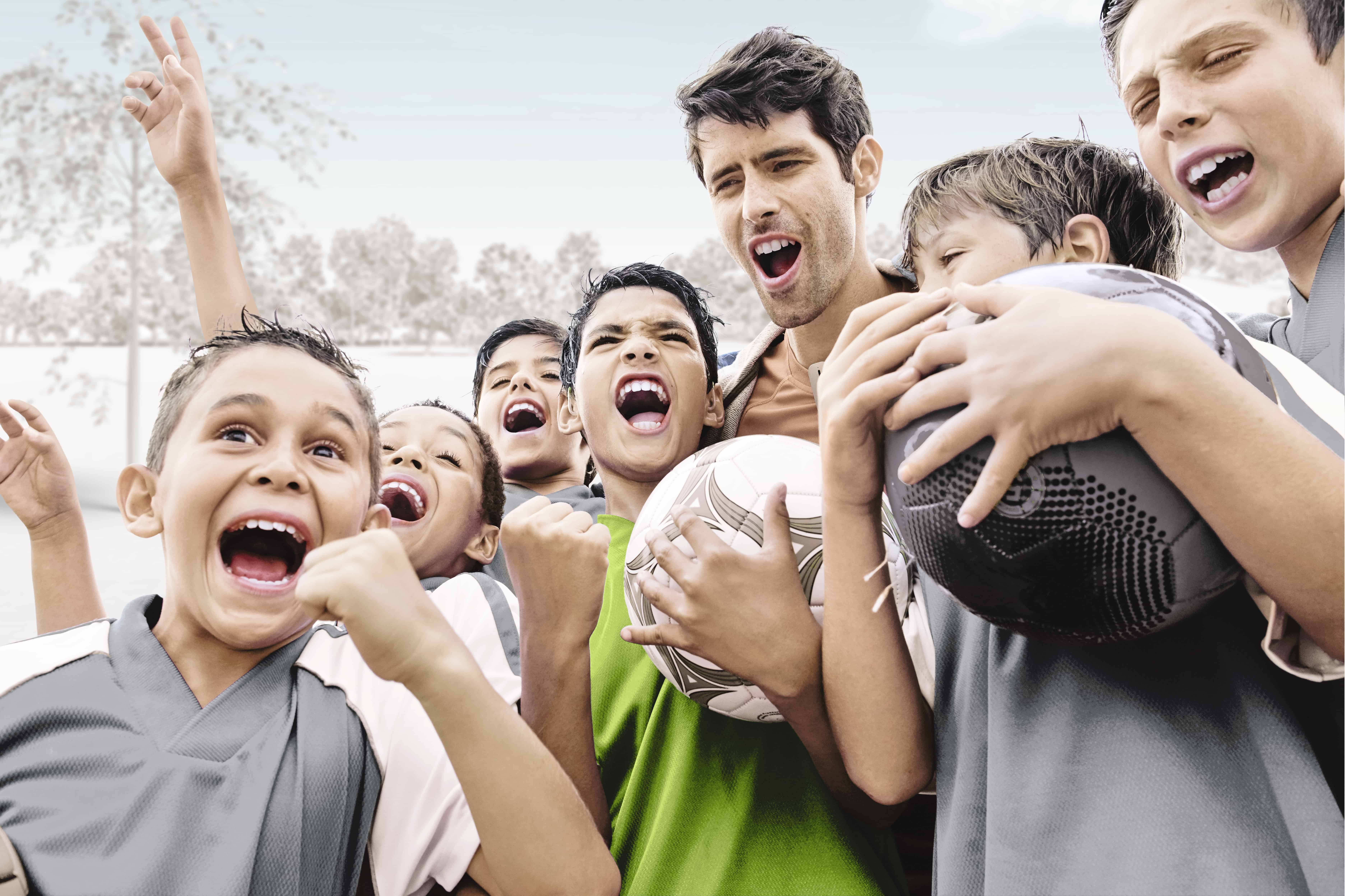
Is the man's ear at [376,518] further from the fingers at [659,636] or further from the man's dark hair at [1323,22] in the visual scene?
the man's dark hair at [1323,22]

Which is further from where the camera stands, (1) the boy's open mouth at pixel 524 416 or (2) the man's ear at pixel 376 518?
(1) the boy's open mouth at pixel 524 416

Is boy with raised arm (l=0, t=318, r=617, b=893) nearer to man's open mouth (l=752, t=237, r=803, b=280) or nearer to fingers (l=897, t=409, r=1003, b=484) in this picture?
fingers (l=897, t=409, r=1003, b=484)

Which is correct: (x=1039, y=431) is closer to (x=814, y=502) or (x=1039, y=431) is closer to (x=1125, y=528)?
(x=1125, y=528)

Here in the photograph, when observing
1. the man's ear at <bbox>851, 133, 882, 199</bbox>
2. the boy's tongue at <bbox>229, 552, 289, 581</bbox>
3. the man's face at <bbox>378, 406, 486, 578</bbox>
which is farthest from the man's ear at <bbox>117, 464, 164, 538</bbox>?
the man's ear at <bbox>851, 133, 882, 199</bbox>

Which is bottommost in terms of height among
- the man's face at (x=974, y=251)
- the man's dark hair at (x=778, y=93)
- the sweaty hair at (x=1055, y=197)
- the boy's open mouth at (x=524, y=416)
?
the boy's open mouth at (x=524, y=416)

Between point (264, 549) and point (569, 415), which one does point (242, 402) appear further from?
point (569, 415)

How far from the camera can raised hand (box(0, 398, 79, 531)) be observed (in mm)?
2719

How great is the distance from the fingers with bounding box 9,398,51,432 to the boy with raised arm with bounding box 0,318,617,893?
944 mm

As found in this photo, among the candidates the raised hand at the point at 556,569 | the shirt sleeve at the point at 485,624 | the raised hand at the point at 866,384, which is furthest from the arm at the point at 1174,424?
the shirt sleeve at the point at 485,624

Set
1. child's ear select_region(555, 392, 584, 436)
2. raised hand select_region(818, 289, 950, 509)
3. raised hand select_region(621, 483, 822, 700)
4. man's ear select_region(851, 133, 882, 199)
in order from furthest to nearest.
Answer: man's ear select_region(851, 133, 882, 199) → child's ear select_region(555, 392, 584, 436) → raised hand select_region(621, 483, 822, 700) → raised hand select_region(818, 289, 950, 509)

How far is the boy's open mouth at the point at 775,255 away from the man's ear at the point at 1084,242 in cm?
115

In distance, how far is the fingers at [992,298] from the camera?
129 cm

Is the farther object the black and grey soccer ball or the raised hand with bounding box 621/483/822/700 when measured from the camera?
the raised hand with bounding box 621/483/822/700

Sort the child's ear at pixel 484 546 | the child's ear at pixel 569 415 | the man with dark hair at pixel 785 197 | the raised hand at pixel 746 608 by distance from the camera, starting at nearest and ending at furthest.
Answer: the raised hand at pixel 746 608
the child's ear at pixel 484 546
the man with dark hair at pixel 785 197
the child's ear at pixel 569 415
